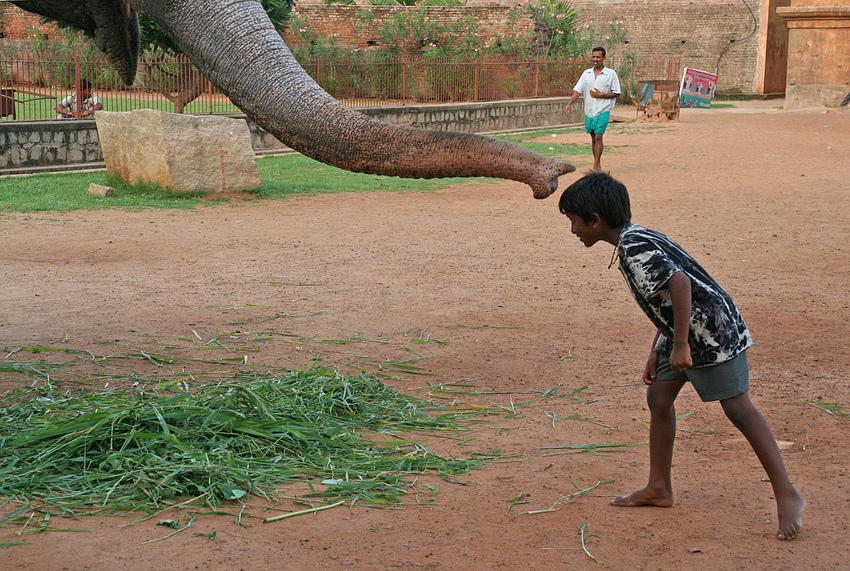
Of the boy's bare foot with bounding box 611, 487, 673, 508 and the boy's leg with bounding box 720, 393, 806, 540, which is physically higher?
the boy's leg with bounding box 720, 393, 806, 540

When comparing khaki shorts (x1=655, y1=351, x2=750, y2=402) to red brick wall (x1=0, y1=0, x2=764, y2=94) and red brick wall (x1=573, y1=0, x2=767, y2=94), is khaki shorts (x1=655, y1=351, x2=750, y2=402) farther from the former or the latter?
red brick wall (x1=573, y1=0, x2=767, y2=94)

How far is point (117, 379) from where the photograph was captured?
4.98 m

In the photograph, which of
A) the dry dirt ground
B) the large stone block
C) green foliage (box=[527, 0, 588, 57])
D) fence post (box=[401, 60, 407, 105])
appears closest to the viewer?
the dry dirt ground

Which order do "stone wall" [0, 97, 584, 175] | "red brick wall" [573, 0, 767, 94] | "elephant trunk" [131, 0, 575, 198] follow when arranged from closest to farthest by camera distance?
"elephant trunk" [131, 0, 575, 198] < "stone wall" [0, 97, 584, 175] < "red brick wall" [573, 0, 767, 94]

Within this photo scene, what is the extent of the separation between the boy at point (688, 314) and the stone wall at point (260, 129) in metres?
4.81

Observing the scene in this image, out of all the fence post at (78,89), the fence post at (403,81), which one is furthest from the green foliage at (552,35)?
the fence post at (78,89)

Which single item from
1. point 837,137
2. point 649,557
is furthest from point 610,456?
point 837,137

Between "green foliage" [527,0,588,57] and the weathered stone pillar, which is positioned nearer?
the weathered stone pillar

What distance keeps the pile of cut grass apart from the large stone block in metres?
7.72

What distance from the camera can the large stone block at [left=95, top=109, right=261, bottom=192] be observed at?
12.0 meters

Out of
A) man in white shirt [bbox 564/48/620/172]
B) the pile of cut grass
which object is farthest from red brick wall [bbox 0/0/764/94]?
the pile of cut grass

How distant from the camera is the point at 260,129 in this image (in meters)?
18.2

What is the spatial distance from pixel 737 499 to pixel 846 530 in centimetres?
41

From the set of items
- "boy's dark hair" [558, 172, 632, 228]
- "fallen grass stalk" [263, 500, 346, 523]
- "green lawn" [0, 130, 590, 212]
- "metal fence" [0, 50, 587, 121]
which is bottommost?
"fallen grass stalk" [263, 500, 346, 523]
